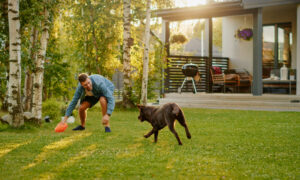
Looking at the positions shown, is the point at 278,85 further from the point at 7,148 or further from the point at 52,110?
the point at 7,148

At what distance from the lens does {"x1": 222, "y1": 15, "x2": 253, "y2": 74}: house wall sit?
16219 millimetres

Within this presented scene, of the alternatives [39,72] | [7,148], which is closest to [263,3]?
[39,72]

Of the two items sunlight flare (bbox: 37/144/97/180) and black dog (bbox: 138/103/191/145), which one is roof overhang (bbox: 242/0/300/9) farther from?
sunlight flare (bbox: 37/144/97/180)

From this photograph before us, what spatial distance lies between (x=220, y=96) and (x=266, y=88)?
9.83 feet

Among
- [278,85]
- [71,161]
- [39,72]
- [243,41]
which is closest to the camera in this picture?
[71,161]

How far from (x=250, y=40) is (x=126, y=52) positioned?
255 inches

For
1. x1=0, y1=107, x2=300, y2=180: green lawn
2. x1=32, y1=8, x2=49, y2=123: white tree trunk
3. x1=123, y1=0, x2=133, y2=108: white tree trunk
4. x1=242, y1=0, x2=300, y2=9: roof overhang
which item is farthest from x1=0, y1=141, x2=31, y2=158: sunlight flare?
x1=242, y1=0, x2=300, y2=9: roof overhang

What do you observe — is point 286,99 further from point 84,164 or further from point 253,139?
point 84,164

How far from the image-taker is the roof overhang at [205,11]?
13.7 meters

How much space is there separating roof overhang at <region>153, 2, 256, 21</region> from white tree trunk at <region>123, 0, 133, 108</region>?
270 centimetres

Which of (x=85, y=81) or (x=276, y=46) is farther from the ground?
(x=276, y=46)

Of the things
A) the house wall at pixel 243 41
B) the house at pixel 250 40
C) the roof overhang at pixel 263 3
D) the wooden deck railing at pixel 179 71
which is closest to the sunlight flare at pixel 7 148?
the house at pixel 250 40

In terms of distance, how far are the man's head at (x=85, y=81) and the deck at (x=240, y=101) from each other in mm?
7724

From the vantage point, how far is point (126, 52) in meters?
12.8
